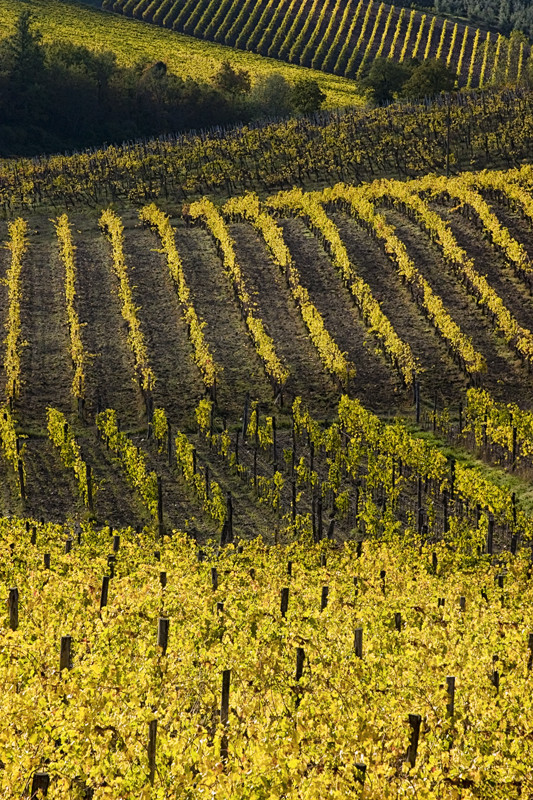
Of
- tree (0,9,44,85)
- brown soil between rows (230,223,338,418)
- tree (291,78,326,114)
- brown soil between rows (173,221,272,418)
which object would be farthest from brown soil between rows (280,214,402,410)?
tree (0,9,44,85)

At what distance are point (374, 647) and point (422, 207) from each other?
4903 cm

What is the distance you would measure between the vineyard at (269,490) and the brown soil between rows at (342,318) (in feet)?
0.60

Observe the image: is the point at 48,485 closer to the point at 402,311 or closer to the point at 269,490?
the point at 269,490

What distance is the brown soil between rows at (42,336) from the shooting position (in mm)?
43719

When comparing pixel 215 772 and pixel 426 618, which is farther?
pixel 426 618

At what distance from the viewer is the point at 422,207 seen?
62.6 meters

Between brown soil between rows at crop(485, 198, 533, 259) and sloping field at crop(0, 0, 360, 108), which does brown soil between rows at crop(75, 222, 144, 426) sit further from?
sloping field at crop(0, 0, 360, 108)

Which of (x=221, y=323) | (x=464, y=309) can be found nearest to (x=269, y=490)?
(x=221, y=323)

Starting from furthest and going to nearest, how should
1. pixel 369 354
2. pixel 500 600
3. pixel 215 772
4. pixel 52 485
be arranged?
pixel 369 354 → pixel 52 485 → pixel 500 600 → pixel 215 772

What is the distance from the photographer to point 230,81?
108938 millimetres

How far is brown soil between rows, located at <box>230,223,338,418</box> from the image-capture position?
4432 centimetres

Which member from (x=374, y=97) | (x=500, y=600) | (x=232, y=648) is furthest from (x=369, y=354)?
(x=374, y=97)

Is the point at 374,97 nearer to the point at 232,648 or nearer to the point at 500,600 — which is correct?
the point at 500,600

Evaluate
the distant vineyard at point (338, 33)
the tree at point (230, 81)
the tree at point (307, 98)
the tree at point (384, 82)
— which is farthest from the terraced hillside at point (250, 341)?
the distant vineyard at point (338, 33)
